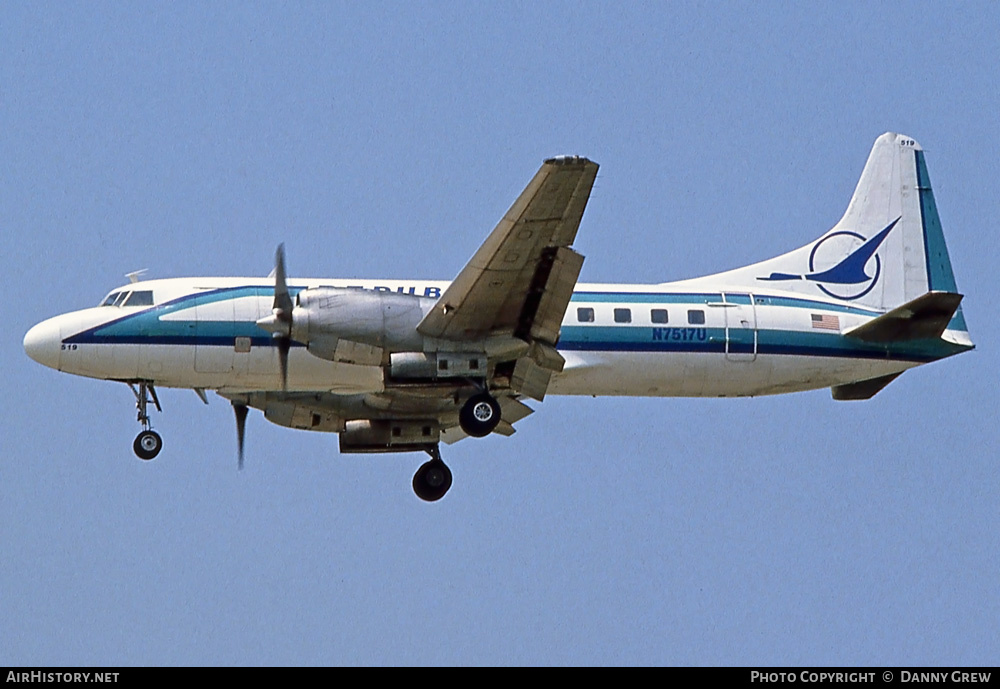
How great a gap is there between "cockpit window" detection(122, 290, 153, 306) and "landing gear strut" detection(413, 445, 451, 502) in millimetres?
5826

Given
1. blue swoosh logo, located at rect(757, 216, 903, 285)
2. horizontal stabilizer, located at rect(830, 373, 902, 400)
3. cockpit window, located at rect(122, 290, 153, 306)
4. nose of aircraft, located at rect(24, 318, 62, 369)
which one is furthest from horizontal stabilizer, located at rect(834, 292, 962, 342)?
nose of aircraft, located at rect(24, 318, 62, 369)

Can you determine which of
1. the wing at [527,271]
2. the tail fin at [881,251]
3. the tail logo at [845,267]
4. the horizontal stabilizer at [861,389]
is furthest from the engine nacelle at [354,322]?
the horizontal stabilizer at [861,389]

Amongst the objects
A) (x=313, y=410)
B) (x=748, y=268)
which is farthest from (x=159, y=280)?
(x=748, y=268)

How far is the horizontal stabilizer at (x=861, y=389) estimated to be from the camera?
2830cm

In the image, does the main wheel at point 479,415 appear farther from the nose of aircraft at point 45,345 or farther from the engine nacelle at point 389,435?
the nose of aircraft at point 45,345

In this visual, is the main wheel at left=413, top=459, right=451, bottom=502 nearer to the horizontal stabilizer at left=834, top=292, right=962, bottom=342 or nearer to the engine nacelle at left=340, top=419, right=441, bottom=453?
the engine nacelle at left=340, top=419, right=441, bottom=453

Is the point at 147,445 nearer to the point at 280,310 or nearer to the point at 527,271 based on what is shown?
the point at 280,310

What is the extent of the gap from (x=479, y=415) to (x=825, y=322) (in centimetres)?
731

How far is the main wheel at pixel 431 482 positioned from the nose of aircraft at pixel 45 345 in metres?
6.77

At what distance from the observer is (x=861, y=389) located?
28.5 m

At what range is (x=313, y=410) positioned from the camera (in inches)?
1109

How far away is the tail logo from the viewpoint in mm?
29453

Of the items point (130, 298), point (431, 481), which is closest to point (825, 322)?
point (431, 481)

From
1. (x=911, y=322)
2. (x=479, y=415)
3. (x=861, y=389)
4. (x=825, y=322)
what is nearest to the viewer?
(x=479, y=415)
